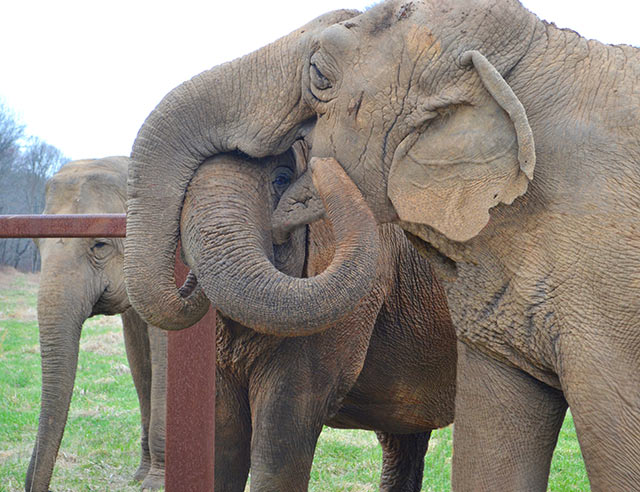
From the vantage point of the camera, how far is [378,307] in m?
3.55

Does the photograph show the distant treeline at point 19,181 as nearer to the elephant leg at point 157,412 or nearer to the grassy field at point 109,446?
the grassy field at point 109,446

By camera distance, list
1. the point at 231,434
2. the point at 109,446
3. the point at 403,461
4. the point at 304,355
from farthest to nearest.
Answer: the point at 109,446
the point at 403,461
the point at 231,434
the point at 304,355

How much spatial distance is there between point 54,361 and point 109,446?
2.44 meters

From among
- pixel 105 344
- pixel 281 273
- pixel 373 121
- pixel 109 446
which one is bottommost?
pixel 109 446

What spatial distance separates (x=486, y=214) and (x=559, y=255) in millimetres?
234

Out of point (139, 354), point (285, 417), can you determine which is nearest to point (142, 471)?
point (139, 354)

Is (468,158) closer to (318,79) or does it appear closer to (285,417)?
(318,79)

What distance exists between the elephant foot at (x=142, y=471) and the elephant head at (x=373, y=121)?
4470 millimetres

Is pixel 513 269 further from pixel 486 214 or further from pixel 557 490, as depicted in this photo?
pixel 557 490

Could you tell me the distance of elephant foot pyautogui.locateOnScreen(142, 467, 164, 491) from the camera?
638 cm

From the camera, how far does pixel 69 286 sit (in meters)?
6.14

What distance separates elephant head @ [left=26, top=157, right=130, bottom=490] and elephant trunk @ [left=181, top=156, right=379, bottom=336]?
2.99 metres

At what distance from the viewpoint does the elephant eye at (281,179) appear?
283 centimetres

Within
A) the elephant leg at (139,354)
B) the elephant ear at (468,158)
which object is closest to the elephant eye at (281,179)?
the elephant ear at (468,158)
